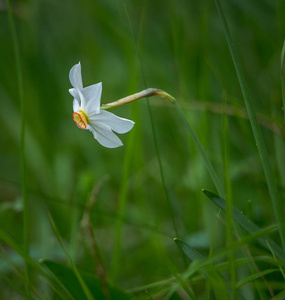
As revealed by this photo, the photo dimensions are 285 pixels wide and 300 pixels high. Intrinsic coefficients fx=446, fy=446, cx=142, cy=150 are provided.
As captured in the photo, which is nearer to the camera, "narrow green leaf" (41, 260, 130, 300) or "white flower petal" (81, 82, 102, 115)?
"white flower petal" (81, 82, 102, 115)

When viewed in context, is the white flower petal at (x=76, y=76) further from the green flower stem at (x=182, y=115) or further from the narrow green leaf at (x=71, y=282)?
the narrow green leaf at (x=71, y=282)

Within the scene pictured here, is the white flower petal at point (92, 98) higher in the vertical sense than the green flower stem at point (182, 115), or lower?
higher

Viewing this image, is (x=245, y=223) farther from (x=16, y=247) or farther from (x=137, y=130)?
(x=137, y=130)

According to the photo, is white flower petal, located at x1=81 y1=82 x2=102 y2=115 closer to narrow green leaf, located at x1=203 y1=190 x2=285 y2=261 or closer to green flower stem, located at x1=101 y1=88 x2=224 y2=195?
green flower stem, located at x1=101 y1=88 x2=224 y2=195

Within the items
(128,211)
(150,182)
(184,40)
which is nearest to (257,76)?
(184,40)

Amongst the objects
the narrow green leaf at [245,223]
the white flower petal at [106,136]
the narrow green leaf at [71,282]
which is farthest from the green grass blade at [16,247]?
the narrow green leaf at [245,223]

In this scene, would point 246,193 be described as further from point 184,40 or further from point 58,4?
point 58,4

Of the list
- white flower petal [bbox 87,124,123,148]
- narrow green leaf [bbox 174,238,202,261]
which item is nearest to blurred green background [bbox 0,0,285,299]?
narrow green leaf [bbox 174,238,202,261]

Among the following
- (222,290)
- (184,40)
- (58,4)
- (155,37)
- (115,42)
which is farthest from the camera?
(58,4)
